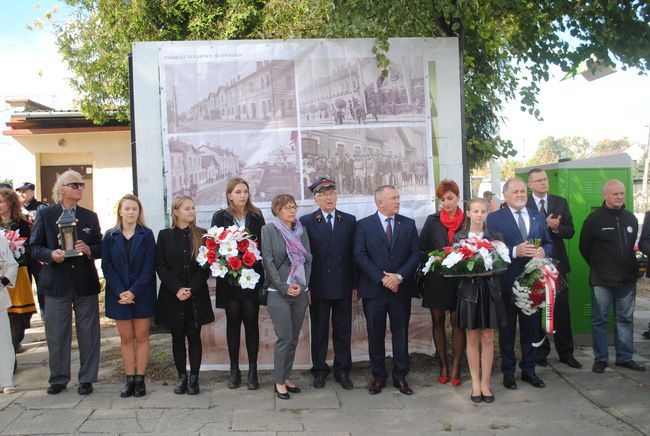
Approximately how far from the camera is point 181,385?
18.2 feet

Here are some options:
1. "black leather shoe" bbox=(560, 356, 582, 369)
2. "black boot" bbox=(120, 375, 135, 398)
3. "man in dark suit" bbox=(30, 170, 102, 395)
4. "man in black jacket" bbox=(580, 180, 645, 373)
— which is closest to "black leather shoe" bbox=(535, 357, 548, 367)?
"black leather shoe" bbox=(560, 356, 582, 369)

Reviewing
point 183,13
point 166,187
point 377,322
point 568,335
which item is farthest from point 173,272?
point 183,13

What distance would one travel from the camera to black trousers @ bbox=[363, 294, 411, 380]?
5605 millimetres

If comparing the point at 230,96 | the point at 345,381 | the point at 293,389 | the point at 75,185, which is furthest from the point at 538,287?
the point at 75,185

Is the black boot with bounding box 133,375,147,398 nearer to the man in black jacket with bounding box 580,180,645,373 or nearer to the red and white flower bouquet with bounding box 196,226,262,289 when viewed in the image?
the red and white flower bouquet with bounding box 196,226,262,289

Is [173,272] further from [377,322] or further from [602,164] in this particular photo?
[602,164]

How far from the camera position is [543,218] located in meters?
5.80

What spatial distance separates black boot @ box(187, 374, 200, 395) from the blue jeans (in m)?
4.07

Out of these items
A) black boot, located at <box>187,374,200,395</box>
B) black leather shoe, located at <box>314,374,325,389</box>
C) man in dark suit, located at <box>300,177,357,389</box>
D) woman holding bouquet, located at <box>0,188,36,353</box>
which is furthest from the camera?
woman holding bouquet, located at <box>0,188,36,353</box>

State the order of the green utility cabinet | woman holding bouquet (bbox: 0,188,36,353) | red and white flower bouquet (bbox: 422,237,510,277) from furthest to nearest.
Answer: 1. the green utility cabinet
2. woman holding bouquet (bbox: 0,188,36,353)
3. red and white flower bouquet (bbox: 422,237,510,277)

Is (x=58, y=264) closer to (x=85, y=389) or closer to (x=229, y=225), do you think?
(x=85, y=389)

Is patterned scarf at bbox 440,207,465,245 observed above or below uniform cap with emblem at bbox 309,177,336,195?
below

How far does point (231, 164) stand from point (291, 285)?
1.61 metres

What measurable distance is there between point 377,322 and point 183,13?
894 cm
